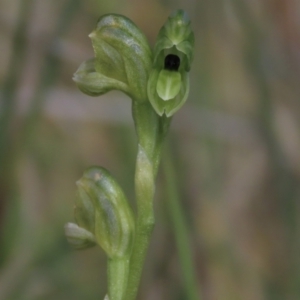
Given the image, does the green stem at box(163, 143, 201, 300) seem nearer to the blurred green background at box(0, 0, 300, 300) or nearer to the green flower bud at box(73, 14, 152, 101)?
the blurred green background at box(0, 0, 300, 300)

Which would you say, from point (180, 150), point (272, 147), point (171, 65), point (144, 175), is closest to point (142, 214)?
point (144, 175)

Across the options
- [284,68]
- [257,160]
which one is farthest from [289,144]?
[284,68]

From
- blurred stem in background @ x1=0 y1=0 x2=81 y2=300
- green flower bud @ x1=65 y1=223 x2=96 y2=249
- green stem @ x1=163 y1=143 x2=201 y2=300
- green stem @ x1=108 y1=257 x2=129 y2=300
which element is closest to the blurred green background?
blurred stem in background @ x1=0 y1=0 x2=81 y2=300

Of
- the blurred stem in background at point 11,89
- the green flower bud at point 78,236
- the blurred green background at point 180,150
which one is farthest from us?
the blurred green background at point 180,150

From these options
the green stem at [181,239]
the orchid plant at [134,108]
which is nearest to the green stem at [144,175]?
the orchid plant at [134,108]

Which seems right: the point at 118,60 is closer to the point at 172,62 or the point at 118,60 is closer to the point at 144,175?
the point at 172,62

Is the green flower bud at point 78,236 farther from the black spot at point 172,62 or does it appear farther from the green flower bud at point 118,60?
the black spot at point 172,62

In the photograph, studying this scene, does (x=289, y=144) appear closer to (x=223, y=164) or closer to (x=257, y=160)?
(x=257, y=160)
